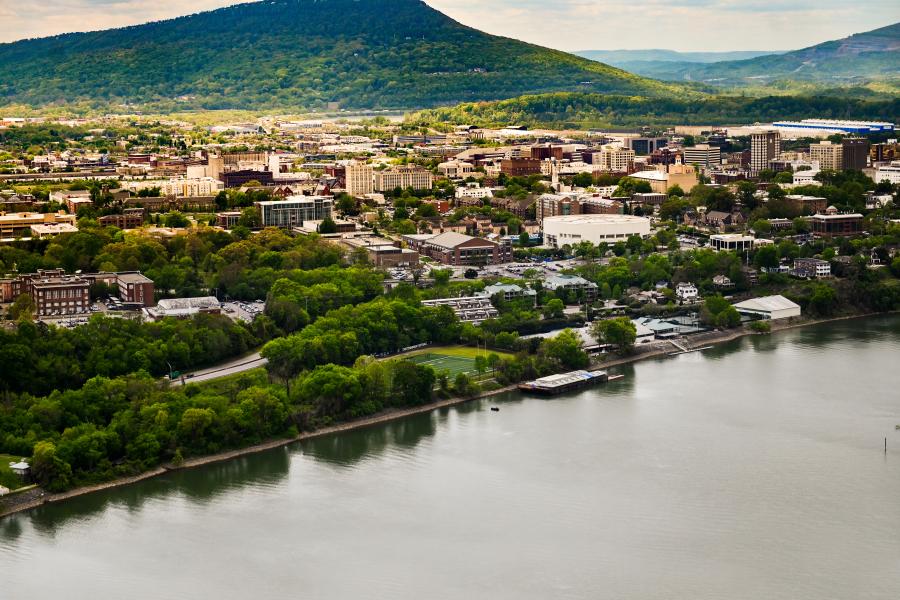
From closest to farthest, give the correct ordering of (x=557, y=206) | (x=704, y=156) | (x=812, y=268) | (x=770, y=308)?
(x=770, y=308)
(x=812, y=268)
(x=557, y=206)
(x=704, y=156)

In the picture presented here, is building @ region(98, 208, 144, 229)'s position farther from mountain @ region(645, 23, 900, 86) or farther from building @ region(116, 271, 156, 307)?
mountain @ region(645, 23, 900, 86)

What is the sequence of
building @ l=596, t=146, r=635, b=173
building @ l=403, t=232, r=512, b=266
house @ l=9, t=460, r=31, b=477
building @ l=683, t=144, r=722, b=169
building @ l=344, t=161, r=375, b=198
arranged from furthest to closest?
1. building @ l=683, t=144, r=722, b=169
2. building @ l=596, t=146, r=635, b=173
3. building @ l=344, t=161, r=375, b=198
4. building @ l=403, t=232, r=512, b=266
5. house @ l=9, t=460, r=31, b=477

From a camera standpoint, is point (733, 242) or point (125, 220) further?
point (125, 220)

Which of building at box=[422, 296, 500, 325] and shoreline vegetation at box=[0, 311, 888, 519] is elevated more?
building at box=[422, 296, 500, 325]

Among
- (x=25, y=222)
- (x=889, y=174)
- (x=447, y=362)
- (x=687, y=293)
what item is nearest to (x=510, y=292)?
(x=687, y=293)

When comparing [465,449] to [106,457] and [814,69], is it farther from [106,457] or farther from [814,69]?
[814,69]

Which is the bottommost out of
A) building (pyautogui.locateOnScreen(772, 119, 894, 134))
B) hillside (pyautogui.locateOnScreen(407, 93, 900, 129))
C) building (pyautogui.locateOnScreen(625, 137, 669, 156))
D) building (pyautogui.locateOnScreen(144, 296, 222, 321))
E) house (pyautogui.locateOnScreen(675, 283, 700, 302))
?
house (pyautogui.locateOnScreen(675, 283, 700, 302))

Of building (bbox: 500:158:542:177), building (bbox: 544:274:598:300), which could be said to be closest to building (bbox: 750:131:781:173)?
building (bbox: 500:158:542:177)

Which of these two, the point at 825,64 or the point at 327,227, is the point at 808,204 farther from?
the point at 825,64
